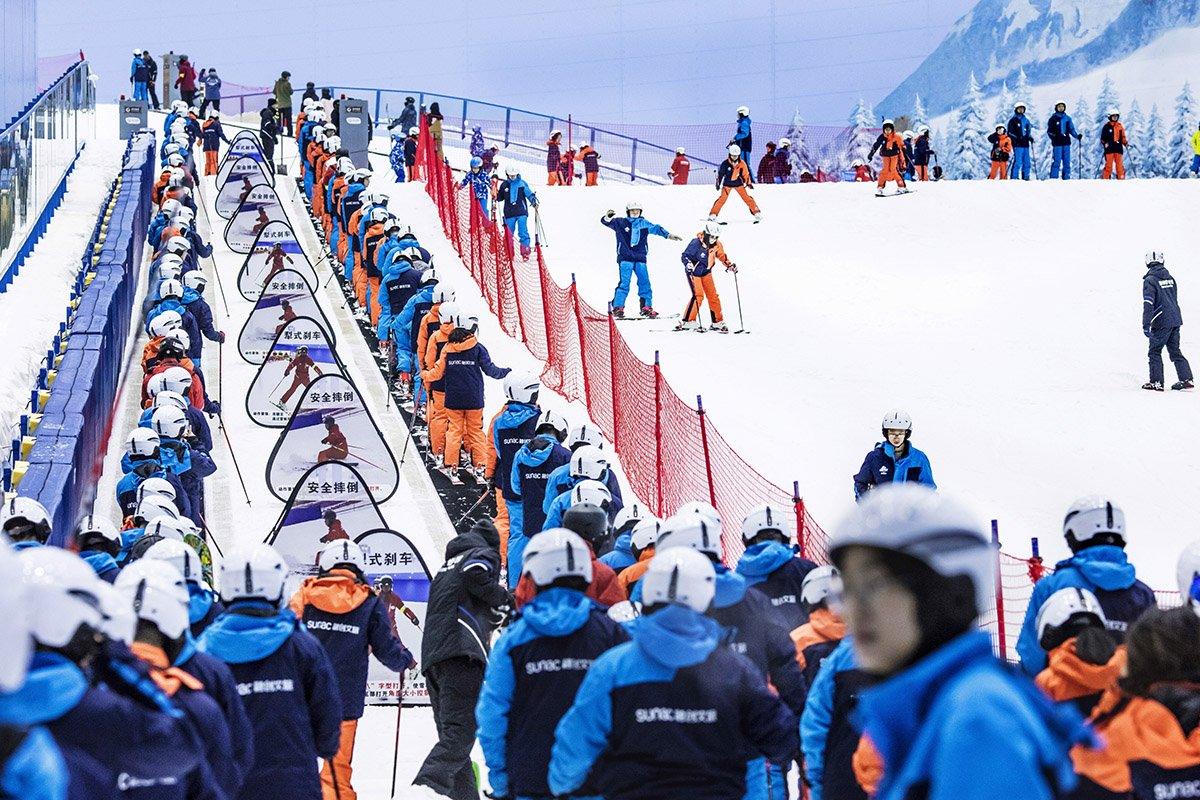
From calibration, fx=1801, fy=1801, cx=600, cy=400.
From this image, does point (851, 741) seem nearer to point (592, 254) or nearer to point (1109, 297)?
point (1109, 297)

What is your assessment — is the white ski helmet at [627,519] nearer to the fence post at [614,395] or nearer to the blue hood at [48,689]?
the blue hood at [48,689]

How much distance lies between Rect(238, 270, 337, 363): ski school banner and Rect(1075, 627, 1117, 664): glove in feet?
40.3

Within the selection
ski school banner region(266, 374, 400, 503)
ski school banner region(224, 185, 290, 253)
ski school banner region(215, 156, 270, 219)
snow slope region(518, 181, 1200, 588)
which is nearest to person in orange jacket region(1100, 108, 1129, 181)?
snow slope region(518, 181, 1200, 588)

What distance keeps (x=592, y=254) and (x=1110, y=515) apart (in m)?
23.0

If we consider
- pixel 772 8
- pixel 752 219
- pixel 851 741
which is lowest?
pixel 851 741

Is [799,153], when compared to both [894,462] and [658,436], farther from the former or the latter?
[894,462]

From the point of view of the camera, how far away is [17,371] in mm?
18203

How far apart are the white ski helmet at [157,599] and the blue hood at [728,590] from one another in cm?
214

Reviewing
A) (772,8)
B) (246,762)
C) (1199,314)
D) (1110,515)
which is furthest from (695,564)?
(772,8)

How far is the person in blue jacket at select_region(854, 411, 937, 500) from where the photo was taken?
12.4 m

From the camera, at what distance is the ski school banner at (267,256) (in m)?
21.5

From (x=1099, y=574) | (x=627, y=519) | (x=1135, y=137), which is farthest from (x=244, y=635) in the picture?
(x=1135, y=137)

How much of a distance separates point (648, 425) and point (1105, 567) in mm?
8771

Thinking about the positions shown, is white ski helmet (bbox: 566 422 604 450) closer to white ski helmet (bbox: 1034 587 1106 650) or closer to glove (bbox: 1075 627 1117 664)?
white ski helmet (bbox: 1034 587 1106 650)
